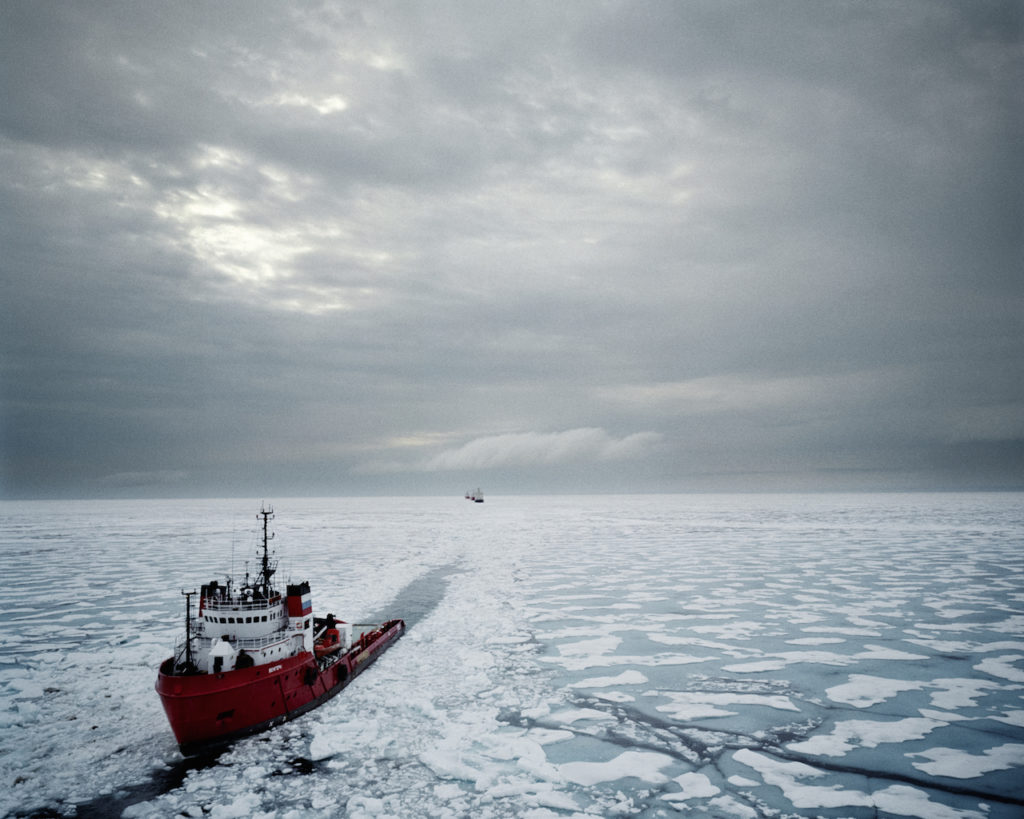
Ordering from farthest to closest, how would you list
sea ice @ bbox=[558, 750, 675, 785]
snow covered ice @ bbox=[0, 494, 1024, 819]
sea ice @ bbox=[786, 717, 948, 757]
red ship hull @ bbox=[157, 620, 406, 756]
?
red ship hull @ bbox=[157, 620, 406, 756] → sea ice @ bbox=[786, 717, 948, 757] → sea ice @ bbox=[558, 750, 675, 785] → snow covered ice @ bbox=[0, 494, 1024, 819]

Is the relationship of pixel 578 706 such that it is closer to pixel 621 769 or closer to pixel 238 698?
pixel 621 769

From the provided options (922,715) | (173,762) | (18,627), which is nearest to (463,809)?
(173,762)

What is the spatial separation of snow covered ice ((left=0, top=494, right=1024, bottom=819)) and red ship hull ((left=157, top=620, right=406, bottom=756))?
1.35 ft

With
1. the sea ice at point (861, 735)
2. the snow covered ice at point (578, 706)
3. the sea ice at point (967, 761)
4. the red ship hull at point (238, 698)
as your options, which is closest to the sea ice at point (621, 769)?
the snow covered ice at point (578, 706)

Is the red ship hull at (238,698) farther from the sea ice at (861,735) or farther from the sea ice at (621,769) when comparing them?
the sea ice at (861,735)

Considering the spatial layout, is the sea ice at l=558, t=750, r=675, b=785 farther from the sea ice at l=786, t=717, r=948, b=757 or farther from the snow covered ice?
the sea ice at l=786, t=717, r=948, b=757

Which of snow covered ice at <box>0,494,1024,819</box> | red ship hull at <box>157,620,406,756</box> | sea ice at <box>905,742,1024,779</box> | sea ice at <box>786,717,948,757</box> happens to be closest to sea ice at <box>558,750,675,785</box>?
snow covered ice at <box>0,494,1024,819</box>

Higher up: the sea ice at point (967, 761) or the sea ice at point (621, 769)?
the sea ice at point (967, 761)

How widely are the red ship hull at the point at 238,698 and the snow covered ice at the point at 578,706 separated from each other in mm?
410

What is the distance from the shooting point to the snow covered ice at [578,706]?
28.5ft

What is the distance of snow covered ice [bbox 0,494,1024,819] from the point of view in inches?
342

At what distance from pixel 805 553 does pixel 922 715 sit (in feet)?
87.9

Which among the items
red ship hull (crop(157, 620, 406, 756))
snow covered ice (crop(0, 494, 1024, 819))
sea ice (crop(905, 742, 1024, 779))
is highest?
red ship hull (crop(157, 620, 406, 756))

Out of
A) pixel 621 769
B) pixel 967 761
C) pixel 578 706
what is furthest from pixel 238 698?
pixel 967 761
